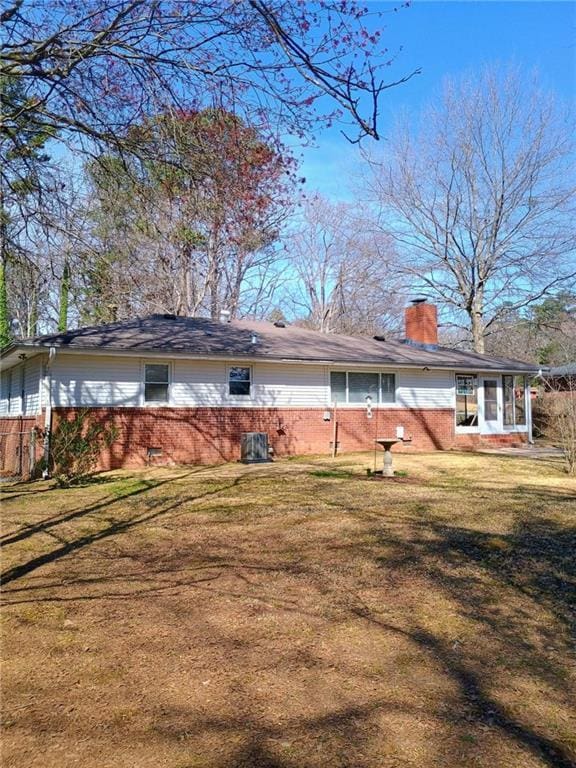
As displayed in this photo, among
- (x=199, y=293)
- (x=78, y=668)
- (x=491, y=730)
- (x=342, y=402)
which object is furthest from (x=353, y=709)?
(x=199, y=293)

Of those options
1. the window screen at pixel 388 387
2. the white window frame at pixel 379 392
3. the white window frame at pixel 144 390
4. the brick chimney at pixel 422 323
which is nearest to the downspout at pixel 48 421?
the white window frame at pixel 144 390

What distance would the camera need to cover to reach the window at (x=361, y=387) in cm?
1706

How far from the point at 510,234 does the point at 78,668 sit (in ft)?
85.2

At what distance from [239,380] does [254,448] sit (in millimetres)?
2036

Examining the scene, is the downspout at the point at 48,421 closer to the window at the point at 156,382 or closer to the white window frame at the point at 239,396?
the window at the point at 156,382

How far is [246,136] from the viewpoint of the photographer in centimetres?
636

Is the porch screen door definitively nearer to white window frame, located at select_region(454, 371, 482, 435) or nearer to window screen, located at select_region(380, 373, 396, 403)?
white window frame, located at select_region(454, 371, 482, 435)

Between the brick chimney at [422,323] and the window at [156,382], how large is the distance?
10047 mm

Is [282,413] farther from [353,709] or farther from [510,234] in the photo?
[510,234]

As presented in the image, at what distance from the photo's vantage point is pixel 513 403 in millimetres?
20250

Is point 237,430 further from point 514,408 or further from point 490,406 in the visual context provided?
point 514,408

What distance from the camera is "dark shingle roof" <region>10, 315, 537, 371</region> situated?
13.8 meters

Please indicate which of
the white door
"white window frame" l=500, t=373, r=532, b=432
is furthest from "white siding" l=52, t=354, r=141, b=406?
"white window frame" l=500, t=373, r=532, b=432

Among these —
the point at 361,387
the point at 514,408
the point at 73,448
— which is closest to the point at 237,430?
the point at 361,387
